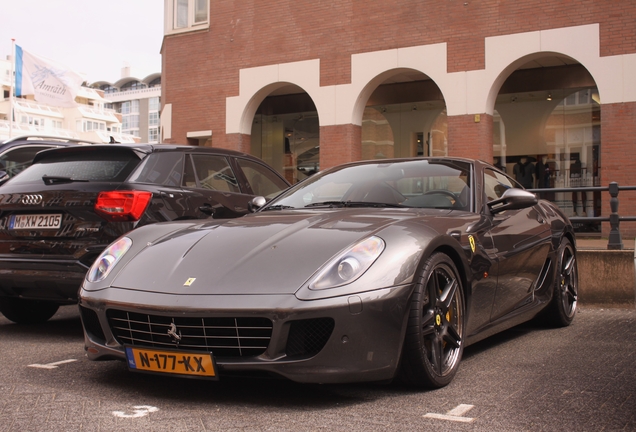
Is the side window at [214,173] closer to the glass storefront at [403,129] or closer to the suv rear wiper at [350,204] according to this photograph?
the suv rear wiper at [350,204]

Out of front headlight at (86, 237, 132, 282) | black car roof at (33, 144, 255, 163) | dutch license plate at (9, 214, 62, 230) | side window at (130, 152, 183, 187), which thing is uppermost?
black car roof at (33, 144, 255, 163)

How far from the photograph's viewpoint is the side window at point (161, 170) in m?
5.91

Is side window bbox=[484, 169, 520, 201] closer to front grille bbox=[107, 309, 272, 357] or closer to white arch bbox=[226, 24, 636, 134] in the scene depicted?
front grille bbox=[107, 309, 272, 357]

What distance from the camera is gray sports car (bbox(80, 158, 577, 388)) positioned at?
3.51 meters

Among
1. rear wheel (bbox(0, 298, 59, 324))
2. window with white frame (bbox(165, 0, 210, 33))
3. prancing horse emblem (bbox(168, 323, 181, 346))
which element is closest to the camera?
prancing horse emblem (bbox(168, 323, 181, 346))

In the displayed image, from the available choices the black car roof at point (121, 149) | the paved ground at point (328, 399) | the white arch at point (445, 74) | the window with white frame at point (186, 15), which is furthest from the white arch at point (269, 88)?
the paved ground at point (328, 399)

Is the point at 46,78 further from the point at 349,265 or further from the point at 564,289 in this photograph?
→ the point at 349,265

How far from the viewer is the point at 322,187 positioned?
5.34 m

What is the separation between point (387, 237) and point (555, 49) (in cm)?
1250

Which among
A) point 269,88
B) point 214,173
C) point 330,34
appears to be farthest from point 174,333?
point 269,88

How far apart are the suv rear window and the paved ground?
146 centimetres

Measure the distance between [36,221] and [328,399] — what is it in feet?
10.5

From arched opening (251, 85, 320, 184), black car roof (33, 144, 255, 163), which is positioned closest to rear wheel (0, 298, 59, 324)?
black car roof (33, 144, 255, 163)

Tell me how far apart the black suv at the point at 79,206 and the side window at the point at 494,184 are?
234 centimetres
